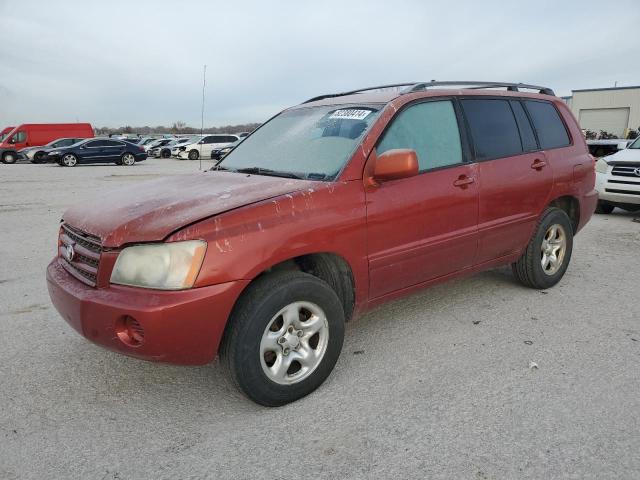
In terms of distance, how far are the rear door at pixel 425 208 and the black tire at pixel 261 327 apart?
0.53 metres

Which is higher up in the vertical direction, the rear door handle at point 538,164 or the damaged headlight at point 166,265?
the rear door handle at point 538,164

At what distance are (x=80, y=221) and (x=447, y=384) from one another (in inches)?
91.1

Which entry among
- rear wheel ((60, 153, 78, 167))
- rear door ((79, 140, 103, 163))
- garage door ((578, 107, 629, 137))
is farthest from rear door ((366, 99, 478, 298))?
garage door ((578, 107, 629, 137))

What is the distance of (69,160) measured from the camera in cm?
2472

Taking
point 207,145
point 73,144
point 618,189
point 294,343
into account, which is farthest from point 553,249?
point 207,145

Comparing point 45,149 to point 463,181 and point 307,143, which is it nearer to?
point 307,143

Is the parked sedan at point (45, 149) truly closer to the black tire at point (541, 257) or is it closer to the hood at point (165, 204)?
the hood at point (165, 204)

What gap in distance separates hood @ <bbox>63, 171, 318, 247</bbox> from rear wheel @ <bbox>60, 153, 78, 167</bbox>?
24204 mm

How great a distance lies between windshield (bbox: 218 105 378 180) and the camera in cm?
315

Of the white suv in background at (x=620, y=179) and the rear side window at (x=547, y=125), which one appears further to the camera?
the white suv in background at (x=620, y=179)

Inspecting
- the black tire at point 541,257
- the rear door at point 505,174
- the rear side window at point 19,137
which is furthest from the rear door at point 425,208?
the rear side window at point 19,137

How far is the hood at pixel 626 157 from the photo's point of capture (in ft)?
27.5

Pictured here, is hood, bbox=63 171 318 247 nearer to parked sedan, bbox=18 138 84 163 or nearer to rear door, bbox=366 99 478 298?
rear door, bbox=366 99 478 298

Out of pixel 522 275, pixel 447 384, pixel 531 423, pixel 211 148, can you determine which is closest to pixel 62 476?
pixel 447 384
